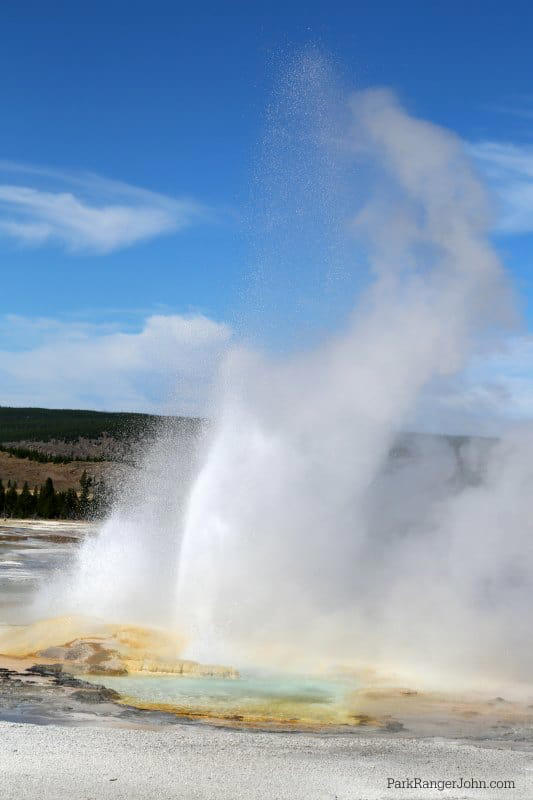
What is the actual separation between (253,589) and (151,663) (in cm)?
224

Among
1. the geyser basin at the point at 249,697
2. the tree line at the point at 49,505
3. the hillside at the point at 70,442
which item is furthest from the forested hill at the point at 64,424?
the geyser basin at the point at 249,697

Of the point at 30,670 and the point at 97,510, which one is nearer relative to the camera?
the point at 30,670

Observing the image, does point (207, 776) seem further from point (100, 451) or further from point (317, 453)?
point (100, 451)

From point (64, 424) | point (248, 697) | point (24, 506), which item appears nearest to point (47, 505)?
point (24, 506)

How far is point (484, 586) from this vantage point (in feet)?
39.2

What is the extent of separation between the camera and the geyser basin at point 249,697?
8.48 meters

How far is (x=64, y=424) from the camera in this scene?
11512cm

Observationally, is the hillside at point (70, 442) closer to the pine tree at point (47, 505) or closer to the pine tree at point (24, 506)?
the pine tree at point (47, 505)

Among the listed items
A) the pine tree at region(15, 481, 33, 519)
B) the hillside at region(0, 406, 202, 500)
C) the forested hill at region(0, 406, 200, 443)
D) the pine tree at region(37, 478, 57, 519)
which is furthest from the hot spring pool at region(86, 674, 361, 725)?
the forested hill at region(0, 406, 200, 443)

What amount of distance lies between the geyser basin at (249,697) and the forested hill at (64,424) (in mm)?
68461

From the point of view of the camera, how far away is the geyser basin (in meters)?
8.48

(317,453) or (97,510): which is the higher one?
(317,453)

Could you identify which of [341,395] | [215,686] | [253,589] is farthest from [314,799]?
[341,395]

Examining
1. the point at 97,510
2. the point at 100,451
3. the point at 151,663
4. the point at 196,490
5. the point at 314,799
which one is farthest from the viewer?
the point at 100,451
